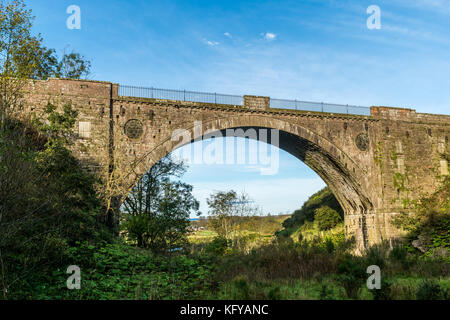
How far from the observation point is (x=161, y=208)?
20891 mm

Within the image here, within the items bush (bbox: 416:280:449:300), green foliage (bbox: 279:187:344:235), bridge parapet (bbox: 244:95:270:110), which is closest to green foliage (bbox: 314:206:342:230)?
green foliage (bbox: 279:187:344:235)

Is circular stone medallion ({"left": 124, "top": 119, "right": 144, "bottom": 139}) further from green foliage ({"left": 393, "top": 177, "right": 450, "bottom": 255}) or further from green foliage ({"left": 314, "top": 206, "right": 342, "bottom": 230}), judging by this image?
green foliage ({"left": 314, "top": 206, "right": 342, "bottom": 230})

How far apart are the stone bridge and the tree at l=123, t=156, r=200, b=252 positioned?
190 centimetres

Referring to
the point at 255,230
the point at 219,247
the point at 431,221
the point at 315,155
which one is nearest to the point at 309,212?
the point at 255,230

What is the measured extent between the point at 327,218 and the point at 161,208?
59.8 feet

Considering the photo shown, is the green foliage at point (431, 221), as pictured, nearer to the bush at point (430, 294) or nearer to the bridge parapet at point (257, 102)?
the bridge parapet at point (257, 102)

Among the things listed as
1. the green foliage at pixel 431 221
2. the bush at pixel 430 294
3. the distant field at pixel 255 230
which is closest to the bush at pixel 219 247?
the distant field at pixel 255 230

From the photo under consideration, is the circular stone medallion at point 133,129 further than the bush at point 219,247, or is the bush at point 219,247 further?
the bush at point 219,247

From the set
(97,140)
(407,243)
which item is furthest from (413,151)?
(97,140)

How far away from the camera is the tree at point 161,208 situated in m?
17.9

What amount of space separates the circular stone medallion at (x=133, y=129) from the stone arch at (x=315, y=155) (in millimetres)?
1338

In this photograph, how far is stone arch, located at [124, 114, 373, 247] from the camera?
22.2 m
